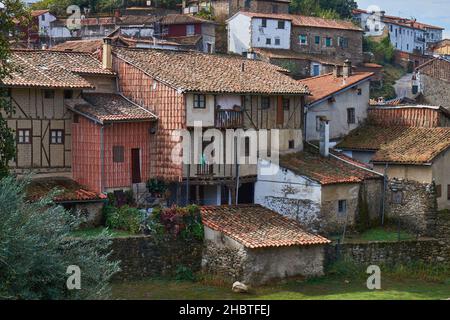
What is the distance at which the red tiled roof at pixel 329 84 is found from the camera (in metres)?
50.2

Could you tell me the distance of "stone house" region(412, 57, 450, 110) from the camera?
233 feet

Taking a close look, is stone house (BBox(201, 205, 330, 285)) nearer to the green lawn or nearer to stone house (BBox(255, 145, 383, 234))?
the green lawn

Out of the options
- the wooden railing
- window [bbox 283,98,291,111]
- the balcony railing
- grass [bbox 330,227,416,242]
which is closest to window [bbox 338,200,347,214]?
grass [bbox 330,227,416,242]

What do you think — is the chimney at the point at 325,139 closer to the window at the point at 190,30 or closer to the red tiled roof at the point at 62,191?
the red tiled roof at the point at 62,191

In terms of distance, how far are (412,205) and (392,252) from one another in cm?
394

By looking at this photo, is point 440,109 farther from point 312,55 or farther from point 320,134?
point 312,55

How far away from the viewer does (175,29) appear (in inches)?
3275

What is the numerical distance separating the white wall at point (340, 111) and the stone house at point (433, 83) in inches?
788

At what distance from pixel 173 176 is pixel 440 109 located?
1610 cm

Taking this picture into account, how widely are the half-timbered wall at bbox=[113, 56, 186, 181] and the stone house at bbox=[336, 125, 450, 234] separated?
10.7m

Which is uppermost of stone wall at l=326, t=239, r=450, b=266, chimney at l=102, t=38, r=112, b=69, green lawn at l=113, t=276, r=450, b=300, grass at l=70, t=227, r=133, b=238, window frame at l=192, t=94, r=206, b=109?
chimney at l=102, t=38, r=112, b=69

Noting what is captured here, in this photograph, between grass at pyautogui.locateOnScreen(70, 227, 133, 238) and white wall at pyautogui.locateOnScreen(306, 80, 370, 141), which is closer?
grass at pyautogui.locateOnScreen(70, 227, 133, 238)

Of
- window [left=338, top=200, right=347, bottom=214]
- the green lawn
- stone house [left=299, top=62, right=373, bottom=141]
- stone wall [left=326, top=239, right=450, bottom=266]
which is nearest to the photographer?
the green lawn
